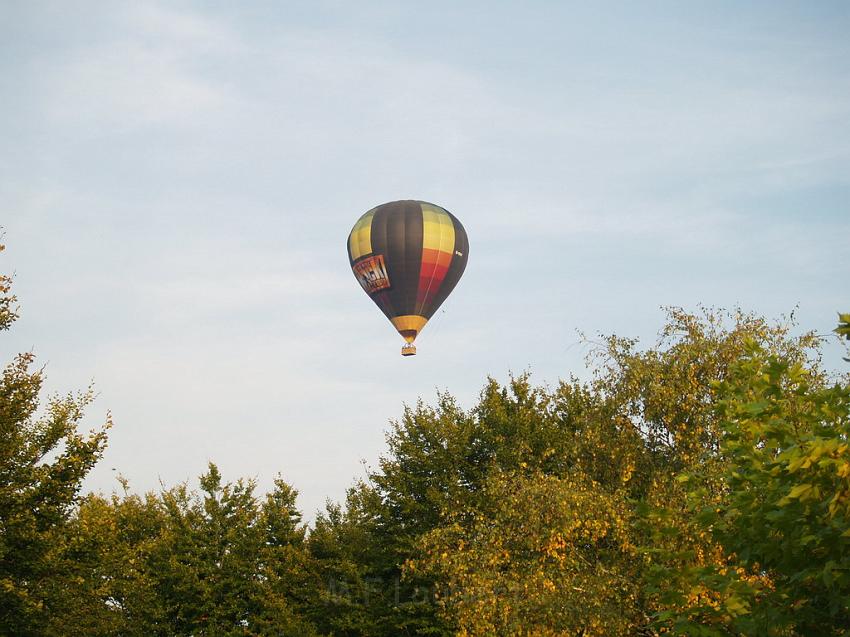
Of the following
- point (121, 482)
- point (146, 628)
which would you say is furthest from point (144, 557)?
point (121, 482)

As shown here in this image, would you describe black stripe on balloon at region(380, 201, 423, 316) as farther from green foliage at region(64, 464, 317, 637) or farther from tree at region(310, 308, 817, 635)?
tree at region(310, 308, 817, 635)

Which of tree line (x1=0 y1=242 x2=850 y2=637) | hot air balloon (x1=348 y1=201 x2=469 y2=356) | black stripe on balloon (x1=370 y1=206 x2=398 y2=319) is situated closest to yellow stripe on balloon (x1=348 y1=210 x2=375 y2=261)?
hot air balloon (x1=348 y1=201 x2=469 y2=356)

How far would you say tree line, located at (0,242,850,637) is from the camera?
11125 mm

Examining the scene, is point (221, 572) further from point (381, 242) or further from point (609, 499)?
point (609, 499)

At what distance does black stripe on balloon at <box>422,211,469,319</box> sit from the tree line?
1136 cm

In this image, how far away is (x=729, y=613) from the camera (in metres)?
11.5

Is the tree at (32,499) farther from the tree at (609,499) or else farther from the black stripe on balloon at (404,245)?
the black stripe on balloon at (404,245)

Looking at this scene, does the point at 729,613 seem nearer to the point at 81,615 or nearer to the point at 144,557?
the point at 81,615

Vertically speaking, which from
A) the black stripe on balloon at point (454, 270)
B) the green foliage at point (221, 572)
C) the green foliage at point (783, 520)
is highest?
the black stripe on balloon at point (454, 270)

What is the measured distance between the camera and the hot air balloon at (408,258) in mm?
61656

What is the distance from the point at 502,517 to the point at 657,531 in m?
11.5

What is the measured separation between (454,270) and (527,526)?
136 feet

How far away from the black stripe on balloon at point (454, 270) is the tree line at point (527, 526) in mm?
11363

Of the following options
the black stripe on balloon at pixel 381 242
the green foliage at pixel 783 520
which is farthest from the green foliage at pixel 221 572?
the green foliage at pixel 783 520
